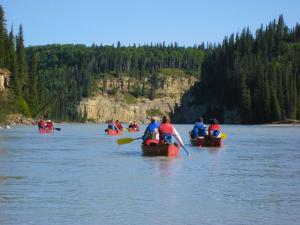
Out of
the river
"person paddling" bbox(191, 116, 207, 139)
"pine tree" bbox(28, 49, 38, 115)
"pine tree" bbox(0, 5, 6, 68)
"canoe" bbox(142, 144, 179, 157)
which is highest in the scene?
"pine tree" bbox(0, 5, 6, 68)

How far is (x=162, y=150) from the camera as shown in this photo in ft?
119

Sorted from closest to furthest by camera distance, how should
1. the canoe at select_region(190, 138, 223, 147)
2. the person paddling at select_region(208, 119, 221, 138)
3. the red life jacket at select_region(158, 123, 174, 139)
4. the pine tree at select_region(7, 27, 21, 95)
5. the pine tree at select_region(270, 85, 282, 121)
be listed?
1. the red life jacket at select_region(158, 123, 174, 139)
2. the person paddling at select_region(208, 119, 221, 138)
3. the canoe at select_region(190, 138, 223, 147)
4. the pine tree at select_region(7, 27, 21, 95)
5. the pine tree at select_region(270, 85, 282, 121)

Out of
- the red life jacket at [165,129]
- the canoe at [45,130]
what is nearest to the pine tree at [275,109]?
the canoe at [45,130]

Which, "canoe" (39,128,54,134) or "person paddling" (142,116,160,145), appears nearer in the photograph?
"person paddling" (142,116,160,145)

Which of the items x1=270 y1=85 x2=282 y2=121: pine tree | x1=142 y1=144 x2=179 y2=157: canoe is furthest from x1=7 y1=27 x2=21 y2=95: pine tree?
x1=142 y1=144 x2=179 y2=157: canoe

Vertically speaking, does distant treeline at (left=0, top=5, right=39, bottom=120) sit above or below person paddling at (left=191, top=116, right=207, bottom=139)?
above

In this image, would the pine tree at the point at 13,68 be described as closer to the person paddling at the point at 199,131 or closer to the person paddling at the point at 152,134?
the person paddling at the point at 199,131

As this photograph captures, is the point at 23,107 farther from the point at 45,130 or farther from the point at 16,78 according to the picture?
the point at 45,130

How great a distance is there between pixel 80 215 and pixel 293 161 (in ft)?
67.6

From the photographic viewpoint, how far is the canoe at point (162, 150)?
3581cm

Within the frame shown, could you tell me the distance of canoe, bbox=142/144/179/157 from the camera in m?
35.8

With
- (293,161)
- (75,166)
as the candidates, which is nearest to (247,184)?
(75,166)

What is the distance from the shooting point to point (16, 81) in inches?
5389

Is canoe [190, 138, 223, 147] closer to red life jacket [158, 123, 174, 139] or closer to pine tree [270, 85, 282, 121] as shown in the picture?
red life jacket [158, 123, 174, 139]
